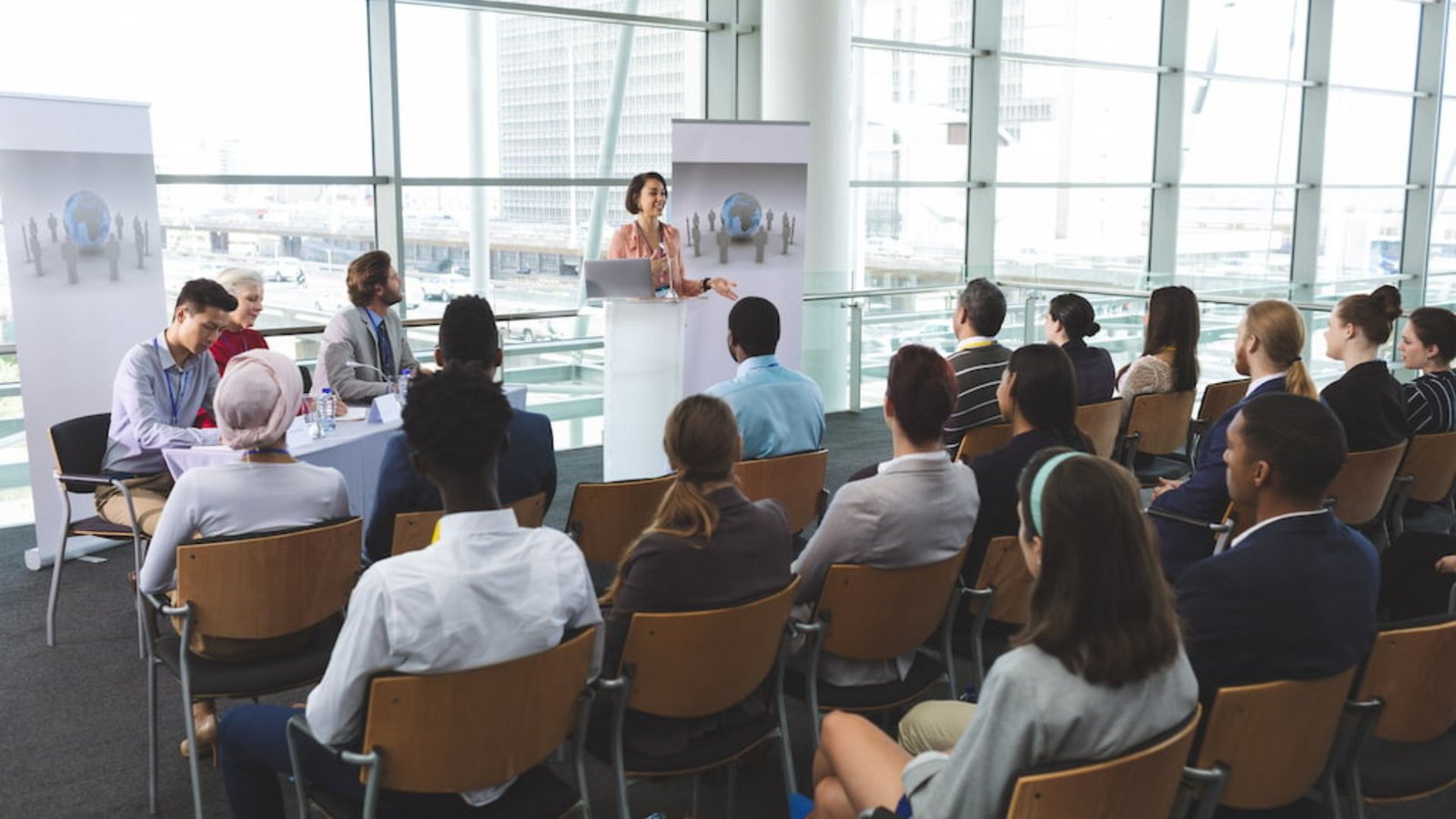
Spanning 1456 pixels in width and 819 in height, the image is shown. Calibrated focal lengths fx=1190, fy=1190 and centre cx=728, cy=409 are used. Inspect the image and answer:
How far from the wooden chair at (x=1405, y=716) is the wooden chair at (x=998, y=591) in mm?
893

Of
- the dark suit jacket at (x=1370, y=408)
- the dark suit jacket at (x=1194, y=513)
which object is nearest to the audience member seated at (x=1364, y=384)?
the dark suit jacket at (x=1370, y=408)

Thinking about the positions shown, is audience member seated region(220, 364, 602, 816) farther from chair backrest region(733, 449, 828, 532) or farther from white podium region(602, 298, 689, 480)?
white podium region(602, 298, 689, 480)

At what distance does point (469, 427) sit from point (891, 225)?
9202mm

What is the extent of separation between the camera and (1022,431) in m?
3.56

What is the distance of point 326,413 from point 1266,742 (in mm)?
3576

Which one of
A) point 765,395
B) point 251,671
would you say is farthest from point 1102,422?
point 251,671

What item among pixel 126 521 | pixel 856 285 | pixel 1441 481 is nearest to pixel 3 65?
pixel 126 521

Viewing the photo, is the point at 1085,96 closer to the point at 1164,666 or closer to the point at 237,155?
the point at 237,155

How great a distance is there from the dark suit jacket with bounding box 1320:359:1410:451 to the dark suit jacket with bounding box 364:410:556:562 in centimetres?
286

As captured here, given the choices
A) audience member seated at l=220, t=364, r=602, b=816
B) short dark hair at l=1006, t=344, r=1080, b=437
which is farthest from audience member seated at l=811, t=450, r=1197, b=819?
short dark hair at l=1006, t=344, r=1080, b=437

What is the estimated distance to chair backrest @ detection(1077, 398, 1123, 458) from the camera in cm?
500

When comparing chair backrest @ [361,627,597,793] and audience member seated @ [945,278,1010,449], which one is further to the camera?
audience member seated @ [945,278,1010,449]

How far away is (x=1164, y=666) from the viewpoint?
190 cm

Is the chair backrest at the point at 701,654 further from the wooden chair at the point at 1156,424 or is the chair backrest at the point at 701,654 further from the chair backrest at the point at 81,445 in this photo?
the wooden chair at the point at 1156,424
